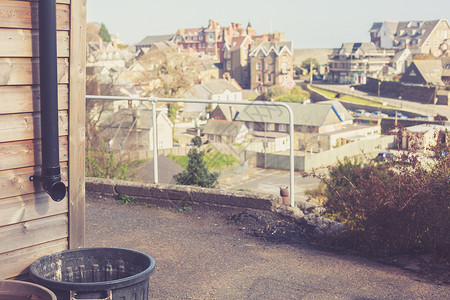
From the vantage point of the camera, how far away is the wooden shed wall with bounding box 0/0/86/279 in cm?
314

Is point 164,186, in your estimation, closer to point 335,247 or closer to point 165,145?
point 335,247

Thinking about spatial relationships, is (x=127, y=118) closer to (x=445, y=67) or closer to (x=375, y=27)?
(x=445, y=67)

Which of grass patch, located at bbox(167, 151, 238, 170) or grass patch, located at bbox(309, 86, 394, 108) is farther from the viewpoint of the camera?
grass patch, located at bbox(309, 86, 394, 108)

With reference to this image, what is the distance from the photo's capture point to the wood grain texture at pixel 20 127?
3.16m

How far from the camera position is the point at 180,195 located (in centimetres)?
675

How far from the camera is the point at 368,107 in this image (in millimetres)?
68250

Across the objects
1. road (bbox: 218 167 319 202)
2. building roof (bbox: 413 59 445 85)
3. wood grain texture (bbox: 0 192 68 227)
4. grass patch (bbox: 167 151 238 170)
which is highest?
building roof (bbox: 413 59 445 85)

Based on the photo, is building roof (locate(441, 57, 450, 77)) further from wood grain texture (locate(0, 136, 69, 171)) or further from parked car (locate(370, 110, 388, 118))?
wood grain texture (locate(0, 136, 69, 171))

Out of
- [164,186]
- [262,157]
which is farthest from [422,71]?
[164,186]

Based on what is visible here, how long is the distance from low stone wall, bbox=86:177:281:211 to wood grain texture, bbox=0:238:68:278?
3139 millimetres

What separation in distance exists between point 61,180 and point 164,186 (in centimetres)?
346

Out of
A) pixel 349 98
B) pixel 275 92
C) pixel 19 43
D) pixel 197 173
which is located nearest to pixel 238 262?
pixel 19 43

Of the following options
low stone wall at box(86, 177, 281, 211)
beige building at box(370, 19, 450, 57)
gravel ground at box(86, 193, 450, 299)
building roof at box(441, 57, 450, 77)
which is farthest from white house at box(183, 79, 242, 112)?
gravel ground at box(86, 193, 450, 299)

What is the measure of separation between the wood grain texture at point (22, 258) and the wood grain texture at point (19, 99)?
2.79 feet
